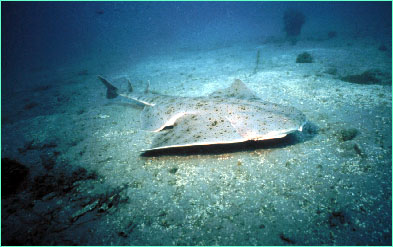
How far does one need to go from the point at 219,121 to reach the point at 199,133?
0.53 m

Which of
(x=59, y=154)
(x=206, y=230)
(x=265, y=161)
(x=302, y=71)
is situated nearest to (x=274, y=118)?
(x=265, y=161)

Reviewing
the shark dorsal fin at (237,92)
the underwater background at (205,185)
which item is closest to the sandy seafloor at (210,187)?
the underwater background at (205,185)

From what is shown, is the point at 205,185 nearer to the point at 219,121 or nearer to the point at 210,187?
the point at 210,187

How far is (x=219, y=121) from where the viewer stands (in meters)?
3.45

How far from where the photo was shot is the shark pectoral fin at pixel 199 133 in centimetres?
299

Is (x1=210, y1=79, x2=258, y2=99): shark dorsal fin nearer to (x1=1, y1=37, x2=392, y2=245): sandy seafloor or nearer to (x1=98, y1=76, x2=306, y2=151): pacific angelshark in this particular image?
(x1=98, y1=76, x2=306, y2=151): pacific angelshark

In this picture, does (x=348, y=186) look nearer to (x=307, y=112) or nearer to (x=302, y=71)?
(x=307, y=112)

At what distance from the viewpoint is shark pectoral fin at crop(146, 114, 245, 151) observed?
→ 2992mm

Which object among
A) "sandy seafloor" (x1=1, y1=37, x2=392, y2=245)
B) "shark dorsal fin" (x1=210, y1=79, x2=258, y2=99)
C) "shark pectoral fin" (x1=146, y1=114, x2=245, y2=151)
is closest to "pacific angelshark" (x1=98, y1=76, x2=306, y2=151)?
"shark pectoral fin" (x1=146, y1=114, x2=245, y2=151)

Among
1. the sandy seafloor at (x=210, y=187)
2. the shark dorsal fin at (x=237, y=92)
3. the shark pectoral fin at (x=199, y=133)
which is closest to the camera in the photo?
the sandy seafloor at (x=210, y=187)

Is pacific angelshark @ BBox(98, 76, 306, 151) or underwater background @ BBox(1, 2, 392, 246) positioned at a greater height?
pacific angelshark @ BBox(98, 76, 306, 151)

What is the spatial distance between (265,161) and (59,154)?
187 inches

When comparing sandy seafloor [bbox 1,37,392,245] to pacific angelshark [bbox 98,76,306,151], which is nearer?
sandy seafloor [bbox 1,37,392,245]

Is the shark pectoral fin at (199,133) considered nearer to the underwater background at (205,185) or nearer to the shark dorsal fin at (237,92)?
the underwater background at (205,185)
